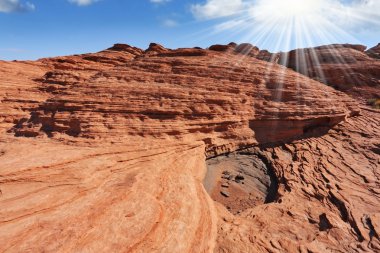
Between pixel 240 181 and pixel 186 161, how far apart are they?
286 centimetres

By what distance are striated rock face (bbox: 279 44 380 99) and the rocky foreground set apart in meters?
8.57

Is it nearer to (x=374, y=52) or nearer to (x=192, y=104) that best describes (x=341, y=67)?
(x=374, y=52)

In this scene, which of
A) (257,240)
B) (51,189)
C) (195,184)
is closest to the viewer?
(51,189)

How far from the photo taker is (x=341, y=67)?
30438mm

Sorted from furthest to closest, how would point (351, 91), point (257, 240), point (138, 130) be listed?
point (351, 91), point (138, 130), point (257, 240)

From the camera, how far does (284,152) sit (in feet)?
52.2

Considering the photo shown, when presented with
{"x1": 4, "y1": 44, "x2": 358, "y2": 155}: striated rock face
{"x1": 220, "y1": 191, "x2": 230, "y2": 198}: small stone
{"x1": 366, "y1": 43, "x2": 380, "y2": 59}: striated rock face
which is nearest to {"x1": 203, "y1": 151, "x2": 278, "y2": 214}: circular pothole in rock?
{"x1": 220, "y1": 191, "x2": 230, "y2": 198}: small stone

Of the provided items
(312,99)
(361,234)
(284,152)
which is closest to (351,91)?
(312,99)

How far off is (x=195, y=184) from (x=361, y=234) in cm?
585

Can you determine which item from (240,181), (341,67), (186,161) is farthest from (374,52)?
(186,161)

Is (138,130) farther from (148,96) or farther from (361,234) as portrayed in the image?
(361,234)

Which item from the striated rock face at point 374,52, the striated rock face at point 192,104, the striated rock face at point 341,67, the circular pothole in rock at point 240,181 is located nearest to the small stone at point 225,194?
the circular pothole in rock at point 240,181

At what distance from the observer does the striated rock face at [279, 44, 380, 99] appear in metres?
28.0

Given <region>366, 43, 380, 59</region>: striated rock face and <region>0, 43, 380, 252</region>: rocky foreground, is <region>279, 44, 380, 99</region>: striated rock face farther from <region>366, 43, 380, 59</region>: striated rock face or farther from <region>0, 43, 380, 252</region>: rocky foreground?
<region>0, 43, 380, 252</region>: rocky foreground
